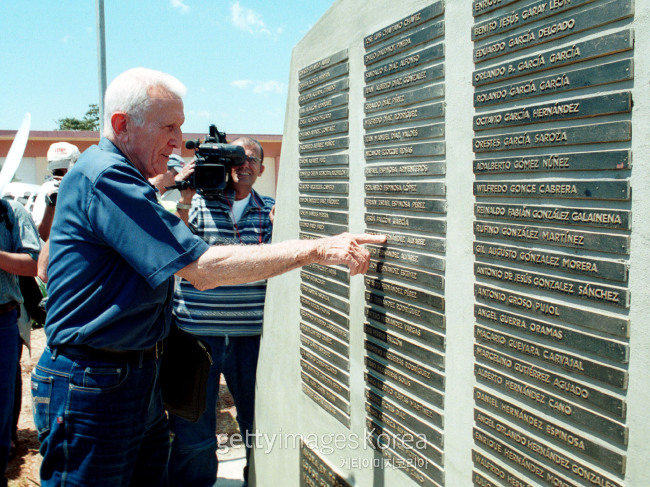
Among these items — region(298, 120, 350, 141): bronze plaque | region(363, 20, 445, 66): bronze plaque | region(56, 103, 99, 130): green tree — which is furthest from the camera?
region(56, 103, 99, 130): green tree

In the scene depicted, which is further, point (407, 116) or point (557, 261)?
point (407, 116)

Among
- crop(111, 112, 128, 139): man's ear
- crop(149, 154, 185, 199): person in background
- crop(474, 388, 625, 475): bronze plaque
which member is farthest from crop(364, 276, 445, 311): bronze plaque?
crop(149, 154, 185, 199): person in background

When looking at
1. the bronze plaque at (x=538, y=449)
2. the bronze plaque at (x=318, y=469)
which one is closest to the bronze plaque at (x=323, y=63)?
the bronze plaque at (x=538, y=449)

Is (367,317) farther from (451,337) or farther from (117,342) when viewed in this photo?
(117,342)

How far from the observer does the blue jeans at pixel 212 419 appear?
11.8ft

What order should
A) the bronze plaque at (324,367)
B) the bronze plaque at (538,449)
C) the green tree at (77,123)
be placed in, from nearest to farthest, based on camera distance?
the bronze plaque at (538,449) < the bronze plaque at (324,367) < the green tree at (77,123)

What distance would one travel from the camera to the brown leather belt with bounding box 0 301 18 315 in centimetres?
346

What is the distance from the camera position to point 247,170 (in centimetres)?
382

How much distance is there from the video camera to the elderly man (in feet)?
3.59

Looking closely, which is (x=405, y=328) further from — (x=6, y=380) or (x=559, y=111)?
(x=6, y=380)

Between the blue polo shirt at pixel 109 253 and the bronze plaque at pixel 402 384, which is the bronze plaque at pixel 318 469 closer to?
the bronze plaque at pixel 402 384

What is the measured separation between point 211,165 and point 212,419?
1.61 m

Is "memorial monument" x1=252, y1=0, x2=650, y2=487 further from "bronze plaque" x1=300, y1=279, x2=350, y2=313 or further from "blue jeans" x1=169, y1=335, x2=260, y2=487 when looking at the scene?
"blue jeans" x1=169, y1=335, x2=260, y2=487

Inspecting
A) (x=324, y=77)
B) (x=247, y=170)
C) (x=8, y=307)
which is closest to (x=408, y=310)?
(x=324, y=77)
